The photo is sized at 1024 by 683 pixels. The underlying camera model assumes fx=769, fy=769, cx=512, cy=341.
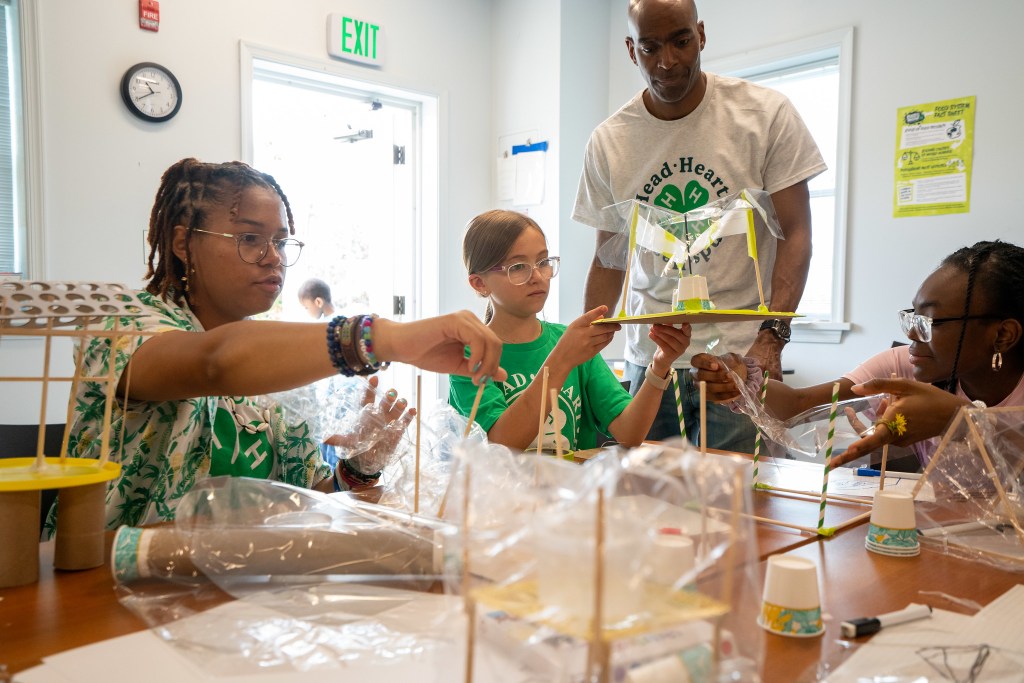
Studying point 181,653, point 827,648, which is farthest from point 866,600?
point 181,653

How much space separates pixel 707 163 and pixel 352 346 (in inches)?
52.0

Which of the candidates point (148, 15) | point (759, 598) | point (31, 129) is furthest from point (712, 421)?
point (148, 15)

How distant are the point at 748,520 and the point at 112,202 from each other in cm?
327

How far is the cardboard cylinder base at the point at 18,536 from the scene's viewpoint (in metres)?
0.83

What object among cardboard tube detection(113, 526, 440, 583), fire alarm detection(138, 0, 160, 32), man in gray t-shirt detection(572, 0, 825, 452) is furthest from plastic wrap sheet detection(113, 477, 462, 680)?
fire alarm detection(138, 0, 160, 32)

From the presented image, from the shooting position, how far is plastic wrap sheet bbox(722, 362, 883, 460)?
56.1 inches

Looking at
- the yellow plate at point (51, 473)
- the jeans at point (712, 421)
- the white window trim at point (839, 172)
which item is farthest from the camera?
the white window trim at point (839, 172)

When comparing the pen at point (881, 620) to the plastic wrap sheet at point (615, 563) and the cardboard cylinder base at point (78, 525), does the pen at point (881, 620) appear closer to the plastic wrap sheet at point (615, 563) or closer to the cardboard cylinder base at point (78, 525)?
the plastic wrap sheet at point (615, 563)

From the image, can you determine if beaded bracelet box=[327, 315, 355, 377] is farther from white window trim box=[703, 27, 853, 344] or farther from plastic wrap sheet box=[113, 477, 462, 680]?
white window trim box=[703, 27, 853, 344]

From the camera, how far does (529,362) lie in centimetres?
193

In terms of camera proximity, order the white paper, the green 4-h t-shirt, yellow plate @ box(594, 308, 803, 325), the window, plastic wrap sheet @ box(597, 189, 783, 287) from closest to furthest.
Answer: yellow plate @ box(594, 308, 803, 325)
plastic wrap sheet @ box(597, 189, 783, 287)
the green 4-h t-shirt
the window
the white paper

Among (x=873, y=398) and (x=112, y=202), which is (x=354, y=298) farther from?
(x=873, y=398)

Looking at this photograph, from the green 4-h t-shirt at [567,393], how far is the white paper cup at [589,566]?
1.27 m

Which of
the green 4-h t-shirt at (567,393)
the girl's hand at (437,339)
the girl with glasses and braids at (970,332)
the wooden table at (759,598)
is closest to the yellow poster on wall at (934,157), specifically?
the girl with glasses and braids at (970,332)
